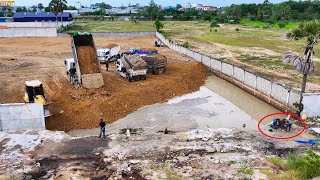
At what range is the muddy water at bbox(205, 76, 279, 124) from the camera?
2147 cm

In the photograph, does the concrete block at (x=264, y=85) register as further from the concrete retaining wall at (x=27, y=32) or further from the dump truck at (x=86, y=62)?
the concrete retaining wall at (x=27, y=32)

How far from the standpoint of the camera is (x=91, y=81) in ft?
73.8

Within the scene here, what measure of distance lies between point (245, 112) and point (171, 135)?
736cm

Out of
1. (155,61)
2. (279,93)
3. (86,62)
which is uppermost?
(86,62)

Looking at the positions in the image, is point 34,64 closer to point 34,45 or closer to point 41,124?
point 34,45

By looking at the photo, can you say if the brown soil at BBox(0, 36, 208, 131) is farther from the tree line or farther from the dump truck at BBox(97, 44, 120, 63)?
the tree line

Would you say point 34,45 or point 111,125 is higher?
point 34,45

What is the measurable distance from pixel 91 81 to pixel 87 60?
1.84 meters

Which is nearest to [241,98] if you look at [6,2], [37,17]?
[37,17]

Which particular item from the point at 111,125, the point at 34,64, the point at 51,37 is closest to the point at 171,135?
the point at 111,125

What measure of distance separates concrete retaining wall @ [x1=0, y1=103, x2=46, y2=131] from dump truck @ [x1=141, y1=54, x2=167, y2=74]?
13.0 metres

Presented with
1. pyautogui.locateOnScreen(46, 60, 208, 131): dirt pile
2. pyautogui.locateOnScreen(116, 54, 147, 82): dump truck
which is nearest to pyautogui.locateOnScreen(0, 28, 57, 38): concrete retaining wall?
pyautogui.locateOnScreen(46, 60, 208, 131): dirt pile

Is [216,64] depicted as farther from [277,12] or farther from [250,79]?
[277,12]

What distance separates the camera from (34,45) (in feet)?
148
